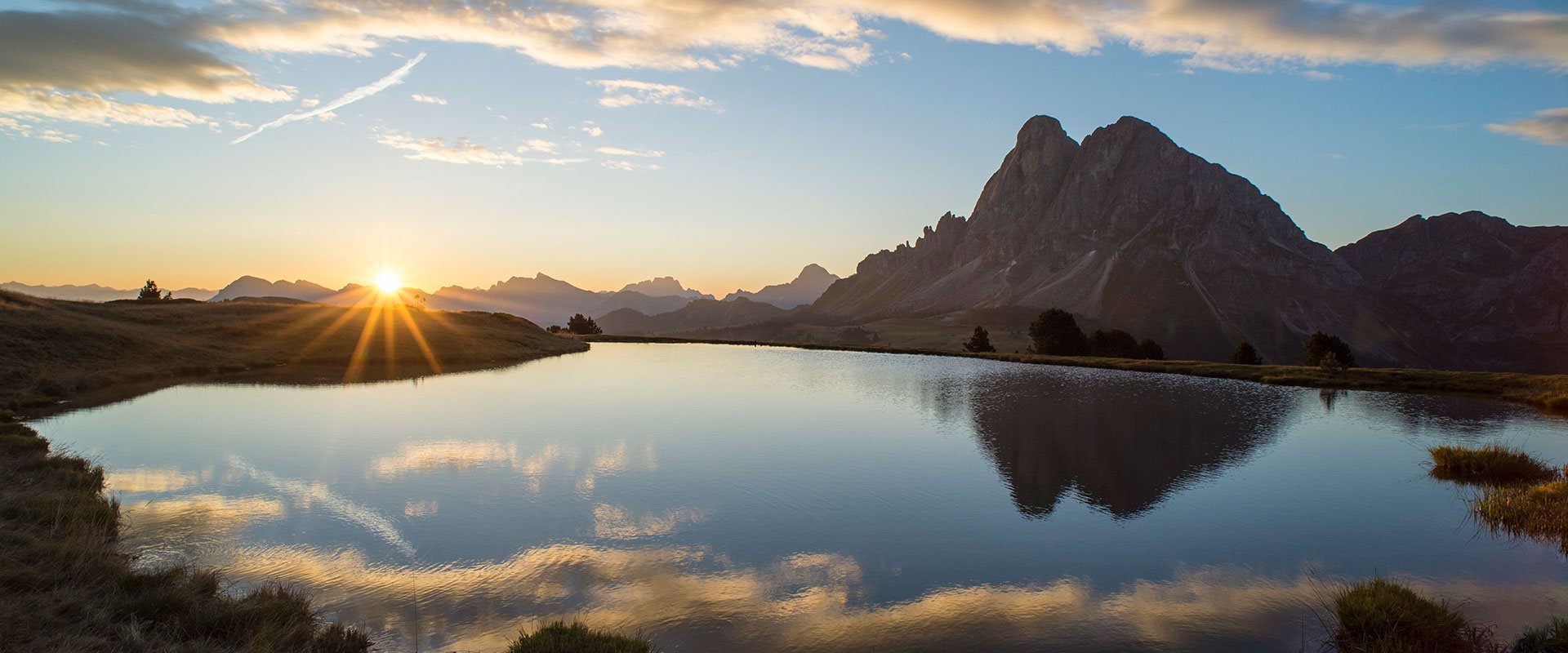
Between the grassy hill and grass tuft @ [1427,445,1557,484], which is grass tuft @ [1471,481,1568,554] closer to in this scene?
grass tuft @ [1427,445,1557,484]

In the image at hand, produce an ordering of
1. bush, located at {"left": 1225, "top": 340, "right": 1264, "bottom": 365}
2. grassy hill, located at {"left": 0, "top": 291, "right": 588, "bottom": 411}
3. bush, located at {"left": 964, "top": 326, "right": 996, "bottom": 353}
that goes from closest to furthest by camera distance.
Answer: grassy hill, located at {"left": 0, "top": 291, "right": 588, "bottom": 411} → bush, located at {"left": 1225, "top": 340, "right": 1264, "bottom": 365} → bush, located at {"left": 964, "top": 326, "right": 996, "bottom": 353}

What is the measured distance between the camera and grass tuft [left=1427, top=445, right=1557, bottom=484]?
91.5ft

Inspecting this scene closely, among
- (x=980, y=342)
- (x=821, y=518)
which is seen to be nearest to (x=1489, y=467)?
(x=821, y=518)

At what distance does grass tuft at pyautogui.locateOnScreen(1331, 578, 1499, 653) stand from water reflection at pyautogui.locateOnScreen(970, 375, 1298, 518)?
8057 millimetres

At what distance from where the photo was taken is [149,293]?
12531cm

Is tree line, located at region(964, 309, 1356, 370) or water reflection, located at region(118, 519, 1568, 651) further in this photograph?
tree line, located at region(964, 309, 1356, 370)

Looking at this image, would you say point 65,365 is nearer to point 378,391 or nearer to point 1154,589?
point 378,391

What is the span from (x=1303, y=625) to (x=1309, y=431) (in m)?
28.6

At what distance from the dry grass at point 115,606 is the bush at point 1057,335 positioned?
314 feet

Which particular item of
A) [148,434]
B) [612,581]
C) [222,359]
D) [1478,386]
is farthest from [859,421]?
[222,359]

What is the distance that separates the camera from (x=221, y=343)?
70.2 metres

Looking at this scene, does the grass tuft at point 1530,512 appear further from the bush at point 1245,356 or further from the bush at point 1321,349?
the bush at point 1245,356

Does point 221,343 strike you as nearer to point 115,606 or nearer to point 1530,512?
point 115,606

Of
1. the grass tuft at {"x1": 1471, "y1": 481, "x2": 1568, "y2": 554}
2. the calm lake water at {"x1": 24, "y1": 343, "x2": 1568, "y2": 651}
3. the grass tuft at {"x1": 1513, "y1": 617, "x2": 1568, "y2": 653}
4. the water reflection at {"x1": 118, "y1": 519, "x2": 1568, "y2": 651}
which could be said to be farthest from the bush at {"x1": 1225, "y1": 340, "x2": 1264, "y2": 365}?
the grass tuft at {"x1": 1513, "y1": 617, "x2": 1568, "y2": 653}
